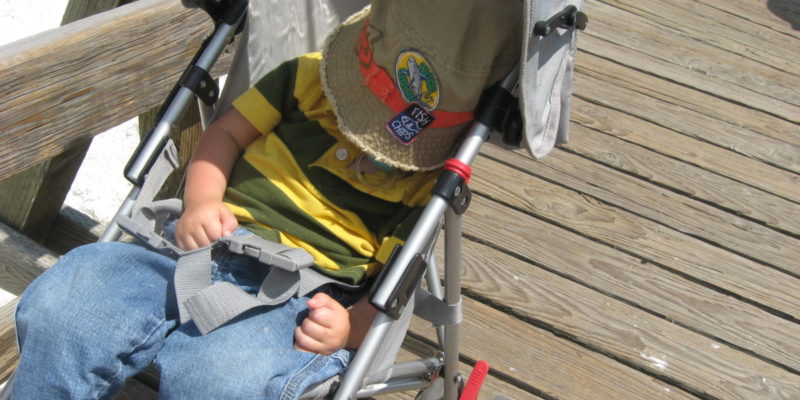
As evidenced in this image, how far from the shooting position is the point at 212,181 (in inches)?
62.9

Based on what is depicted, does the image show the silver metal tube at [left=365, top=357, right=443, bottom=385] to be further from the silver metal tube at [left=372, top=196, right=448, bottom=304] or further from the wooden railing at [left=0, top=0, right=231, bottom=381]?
the wooden railing at [left=0, top=0, right=231, bottom=381]

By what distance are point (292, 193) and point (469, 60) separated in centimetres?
47

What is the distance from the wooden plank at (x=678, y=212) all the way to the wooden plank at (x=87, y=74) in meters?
1.42

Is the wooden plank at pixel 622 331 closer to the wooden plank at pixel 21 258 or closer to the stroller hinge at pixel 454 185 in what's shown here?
the stroller hinge at pixel 454 185

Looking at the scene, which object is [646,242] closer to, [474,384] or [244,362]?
[474,384]

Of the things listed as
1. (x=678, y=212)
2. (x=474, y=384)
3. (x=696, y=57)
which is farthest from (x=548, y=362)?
(x=696, y=57)

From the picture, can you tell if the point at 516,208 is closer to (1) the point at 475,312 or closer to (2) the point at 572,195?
(2) the point at 572,195

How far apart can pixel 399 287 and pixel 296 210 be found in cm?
39

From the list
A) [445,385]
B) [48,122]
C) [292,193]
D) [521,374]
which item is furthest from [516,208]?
[48,122]

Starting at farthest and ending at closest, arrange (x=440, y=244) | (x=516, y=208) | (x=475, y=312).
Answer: (x=516, y=208) < (x=440, y=244) < (x=475, y=312)

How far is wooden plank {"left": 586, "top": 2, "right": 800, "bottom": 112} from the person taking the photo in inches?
142

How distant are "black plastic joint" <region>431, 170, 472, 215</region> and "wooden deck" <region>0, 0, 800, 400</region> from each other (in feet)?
2.95

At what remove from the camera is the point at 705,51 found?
12.6 feet

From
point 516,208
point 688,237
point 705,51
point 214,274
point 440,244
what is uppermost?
point 705,51
